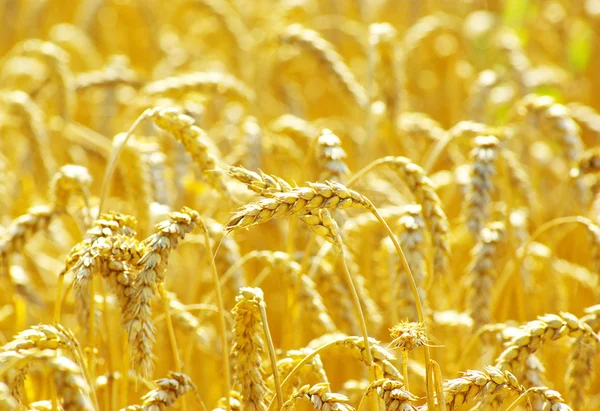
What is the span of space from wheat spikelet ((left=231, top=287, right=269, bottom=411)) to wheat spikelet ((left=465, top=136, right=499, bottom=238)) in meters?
0.77

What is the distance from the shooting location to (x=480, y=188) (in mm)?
1888

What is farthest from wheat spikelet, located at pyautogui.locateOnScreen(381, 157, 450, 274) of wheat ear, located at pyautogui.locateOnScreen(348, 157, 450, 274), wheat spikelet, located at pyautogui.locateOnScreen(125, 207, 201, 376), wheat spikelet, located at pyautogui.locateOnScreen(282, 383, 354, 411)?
wheat spikelet, located at pyautogui.locateOnScreen(125, 207, 201, 376)

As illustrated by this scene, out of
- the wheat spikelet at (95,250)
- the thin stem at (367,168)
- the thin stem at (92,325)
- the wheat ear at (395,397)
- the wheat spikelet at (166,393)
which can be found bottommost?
the wheat ear at (395,397)

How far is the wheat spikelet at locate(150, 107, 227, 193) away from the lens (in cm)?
166

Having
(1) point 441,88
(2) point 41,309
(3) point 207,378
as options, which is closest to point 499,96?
(1) point 441,88

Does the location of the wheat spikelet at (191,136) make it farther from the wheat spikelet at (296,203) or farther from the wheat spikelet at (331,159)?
the wheat spikelet at (296,203)

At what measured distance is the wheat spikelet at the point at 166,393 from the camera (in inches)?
52.1

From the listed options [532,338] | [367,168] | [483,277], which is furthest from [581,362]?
[367,168]

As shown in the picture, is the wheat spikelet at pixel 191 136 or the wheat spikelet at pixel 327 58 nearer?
the wheat spikelet at pixel 191 136

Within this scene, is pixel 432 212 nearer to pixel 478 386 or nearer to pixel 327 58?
pixel 478 386

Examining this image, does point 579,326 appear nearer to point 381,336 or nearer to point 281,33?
point 381,336

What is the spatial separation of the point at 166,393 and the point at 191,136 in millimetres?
612

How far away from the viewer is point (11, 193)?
2.62 m

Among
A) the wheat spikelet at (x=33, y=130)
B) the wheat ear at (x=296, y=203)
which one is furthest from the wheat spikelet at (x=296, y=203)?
the wheat spikelet at (x=33, y=130)
